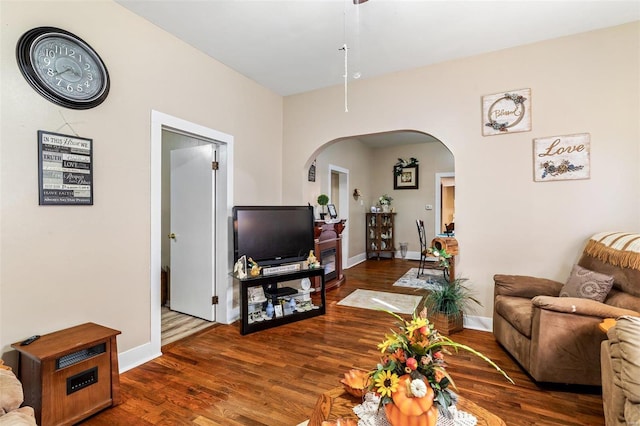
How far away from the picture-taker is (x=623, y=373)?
1.24 metres

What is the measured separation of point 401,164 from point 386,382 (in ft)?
23.3

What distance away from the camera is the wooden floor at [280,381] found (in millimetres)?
1818

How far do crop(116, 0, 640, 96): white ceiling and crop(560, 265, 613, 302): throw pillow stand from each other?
6.96ft

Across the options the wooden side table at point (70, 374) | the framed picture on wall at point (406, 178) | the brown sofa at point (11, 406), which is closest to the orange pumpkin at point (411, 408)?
the brown sofa at point (11, 406)

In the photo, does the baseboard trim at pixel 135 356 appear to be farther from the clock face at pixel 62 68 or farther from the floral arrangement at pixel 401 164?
the floral arrangement at pixel 401 164

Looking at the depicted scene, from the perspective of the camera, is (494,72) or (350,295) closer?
(494,72)

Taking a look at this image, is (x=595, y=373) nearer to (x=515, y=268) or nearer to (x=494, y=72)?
(x=515, y=268)

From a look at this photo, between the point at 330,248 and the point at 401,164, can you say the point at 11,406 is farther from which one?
the point at 401,164

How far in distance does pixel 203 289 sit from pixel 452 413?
2980 millimetres

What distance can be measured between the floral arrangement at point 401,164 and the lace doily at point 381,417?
6870 millimetres

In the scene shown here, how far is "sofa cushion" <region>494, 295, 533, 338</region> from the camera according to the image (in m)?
2.21

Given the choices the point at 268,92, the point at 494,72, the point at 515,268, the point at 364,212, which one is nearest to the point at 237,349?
the point at 515,268

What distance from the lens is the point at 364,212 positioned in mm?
7570

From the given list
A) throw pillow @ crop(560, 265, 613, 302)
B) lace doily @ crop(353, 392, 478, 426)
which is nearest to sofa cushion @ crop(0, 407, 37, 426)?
lace doily @ crop(353, 392, 478, 426)
